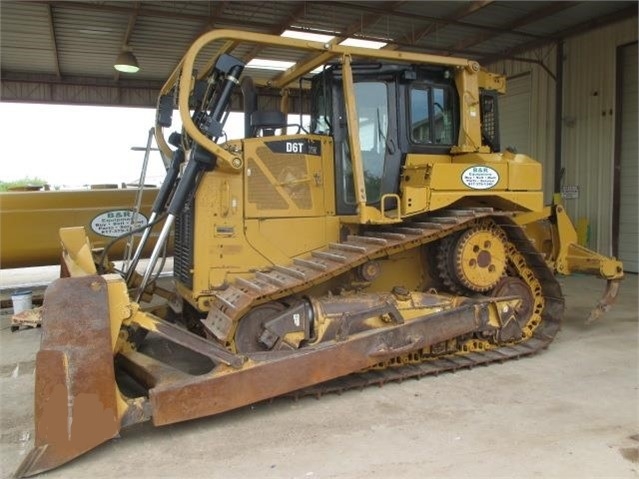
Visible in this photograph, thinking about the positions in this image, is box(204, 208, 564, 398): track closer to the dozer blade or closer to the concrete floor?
the concrete floor

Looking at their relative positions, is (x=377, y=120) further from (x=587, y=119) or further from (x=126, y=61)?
(x=587, y=119)

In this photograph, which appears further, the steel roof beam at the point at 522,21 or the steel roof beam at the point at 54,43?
the steel roof beam at the point at 522,21

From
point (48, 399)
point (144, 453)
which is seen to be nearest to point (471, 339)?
point (144, 453)

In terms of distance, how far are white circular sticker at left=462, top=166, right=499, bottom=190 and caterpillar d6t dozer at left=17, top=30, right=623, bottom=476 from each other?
1 cm

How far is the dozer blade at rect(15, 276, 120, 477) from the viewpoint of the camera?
3.11 m

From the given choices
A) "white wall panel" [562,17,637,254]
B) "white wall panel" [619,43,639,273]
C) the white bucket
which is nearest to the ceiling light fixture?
the white bucket

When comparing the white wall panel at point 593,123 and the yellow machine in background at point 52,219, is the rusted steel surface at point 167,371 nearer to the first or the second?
the yellow machine in background at point 52,219

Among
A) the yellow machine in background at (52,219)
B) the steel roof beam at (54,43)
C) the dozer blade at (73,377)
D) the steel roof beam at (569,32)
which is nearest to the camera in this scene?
the dozer blade at (73,377)

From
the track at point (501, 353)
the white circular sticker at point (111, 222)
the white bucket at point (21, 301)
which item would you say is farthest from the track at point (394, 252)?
the white circular sticker at point (111, 222)

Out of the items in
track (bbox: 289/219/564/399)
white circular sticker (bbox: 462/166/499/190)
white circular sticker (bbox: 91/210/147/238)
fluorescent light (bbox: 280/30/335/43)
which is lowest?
track (bbox: 289/219/564/399)

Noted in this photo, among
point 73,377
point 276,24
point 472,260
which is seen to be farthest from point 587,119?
point 73,377

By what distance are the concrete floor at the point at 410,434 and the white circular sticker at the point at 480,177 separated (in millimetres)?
1656

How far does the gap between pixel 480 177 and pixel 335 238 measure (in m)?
1.44

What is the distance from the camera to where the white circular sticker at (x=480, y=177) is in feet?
16.0
